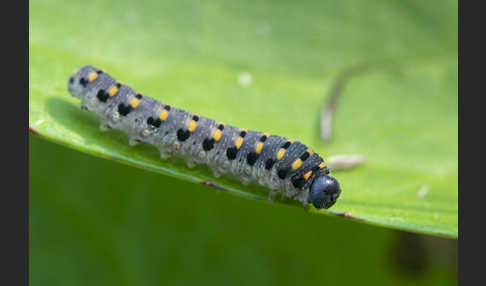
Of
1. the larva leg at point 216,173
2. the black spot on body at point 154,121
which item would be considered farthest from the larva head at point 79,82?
the larva leg at point 216,173

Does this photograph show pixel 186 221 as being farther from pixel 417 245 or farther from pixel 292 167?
pixel 417 245

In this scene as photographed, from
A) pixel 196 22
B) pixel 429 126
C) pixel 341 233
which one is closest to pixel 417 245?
pixel 341 233

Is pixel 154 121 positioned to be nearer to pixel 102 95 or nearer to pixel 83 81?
pixel 102 95

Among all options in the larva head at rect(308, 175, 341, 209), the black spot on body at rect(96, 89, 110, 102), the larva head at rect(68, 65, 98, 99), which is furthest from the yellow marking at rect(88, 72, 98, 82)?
the larva head at rect(308, 175, 341, 209)

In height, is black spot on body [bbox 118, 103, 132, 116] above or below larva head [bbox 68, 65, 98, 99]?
below

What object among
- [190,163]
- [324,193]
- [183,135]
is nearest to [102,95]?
[183,135]

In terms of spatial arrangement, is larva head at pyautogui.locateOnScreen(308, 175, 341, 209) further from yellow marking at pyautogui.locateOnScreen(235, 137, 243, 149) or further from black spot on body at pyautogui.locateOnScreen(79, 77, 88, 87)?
black spot on body at pyautogui.locateOnScreen(79, 77, 88, 87)
